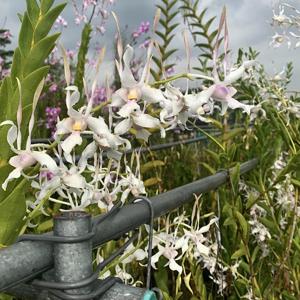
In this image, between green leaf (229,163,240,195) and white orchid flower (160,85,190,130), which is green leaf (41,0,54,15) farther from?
green leaf (229,163,240,195)

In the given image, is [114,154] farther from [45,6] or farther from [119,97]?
[45,6]

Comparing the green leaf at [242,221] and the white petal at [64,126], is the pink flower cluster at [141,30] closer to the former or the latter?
the green leaf at [242,221]

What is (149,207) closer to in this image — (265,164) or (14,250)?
(14,250)

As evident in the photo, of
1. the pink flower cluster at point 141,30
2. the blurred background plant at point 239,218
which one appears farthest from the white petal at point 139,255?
the pink flower cluster at point 141,30

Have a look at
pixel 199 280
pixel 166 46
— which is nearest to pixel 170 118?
pixel 199 280

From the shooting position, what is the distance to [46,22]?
73 cm

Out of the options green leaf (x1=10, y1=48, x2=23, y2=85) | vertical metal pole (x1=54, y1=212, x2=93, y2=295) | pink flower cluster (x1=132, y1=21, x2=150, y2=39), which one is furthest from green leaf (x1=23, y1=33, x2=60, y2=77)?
pink flower cluster (x1=132, y1=21, x2=150, y2=39)

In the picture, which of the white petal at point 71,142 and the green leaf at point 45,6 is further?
the green leaf at point 45,6

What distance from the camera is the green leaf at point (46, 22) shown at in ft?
2.39

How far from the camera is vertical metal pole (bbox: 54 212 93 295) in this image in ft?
1.61

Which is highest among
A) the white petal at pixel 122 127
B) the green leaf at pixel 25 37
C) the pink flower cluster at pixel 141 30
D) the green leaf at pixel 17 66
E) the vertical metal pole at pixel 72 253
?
the pink flower cluster at pixel 141 30

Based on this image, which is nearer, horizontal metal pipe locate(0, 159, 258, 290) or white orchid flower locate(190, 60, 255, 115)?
horizontal metal pipe locate(0, 159, 258, 290)

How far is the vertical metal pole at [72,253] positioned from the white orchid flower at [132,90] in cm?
13

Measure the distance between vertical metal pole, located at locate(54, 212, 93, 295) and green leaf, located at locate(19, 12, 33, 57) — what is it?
29 cm
